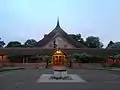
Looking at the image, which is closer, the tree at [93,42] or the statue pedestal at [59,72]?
the statue pedestal at [59,72]

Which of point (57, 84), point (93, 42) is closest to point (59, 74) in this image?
point (57, 84)

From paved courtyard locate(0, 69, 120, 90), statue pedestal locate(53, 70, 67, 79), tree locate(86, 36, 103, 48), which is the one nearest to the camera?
paved courtyard locate(0, 69, 120, 90)

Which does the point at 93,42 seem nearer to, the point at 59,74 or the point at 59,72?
the point at 59,72

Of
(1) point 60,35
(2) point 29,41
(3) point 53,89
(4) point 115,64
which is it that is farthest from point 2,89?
(2) point 29,41

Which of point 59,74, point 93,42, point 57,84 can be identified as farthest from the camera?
point 93,42

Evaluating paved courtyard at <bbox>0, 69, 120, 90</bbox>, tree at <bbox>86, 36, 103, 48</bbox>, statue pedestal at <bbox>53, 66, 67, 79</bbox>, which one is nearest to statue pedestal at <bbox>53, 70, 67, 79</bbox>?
statue pedestal at <bbox>53, 66, 67, 79</bbox>

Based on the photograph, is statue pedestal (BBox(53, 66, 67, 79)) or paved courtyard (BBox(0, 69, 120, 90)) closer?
paved courtyard (BBox(0, 69, 120, 90))

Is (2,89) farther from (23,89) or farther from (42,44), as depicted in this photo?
(42,44)

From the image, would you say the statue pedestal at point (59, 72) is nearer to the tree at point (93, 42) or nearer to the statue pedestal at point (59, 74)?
the statue pedestal at point (59, 74)

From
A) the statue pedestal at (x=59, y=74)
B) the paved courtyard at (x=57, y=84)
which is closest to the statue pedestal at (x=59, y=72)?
the statue pedestal at (x=59, y=74)

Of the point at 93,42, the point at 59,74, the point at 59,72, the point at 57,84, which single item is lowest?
the point at 57,84

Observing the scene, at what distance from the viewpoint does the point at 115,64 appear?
58.5 metres

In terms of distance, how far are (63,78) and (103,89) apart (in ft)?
33.2

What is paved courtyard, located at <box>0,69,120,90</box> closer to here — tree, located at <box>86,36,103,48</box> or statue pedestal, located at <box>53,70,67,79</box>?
statue pedestal, located at <box>53,70,67,79</box>
